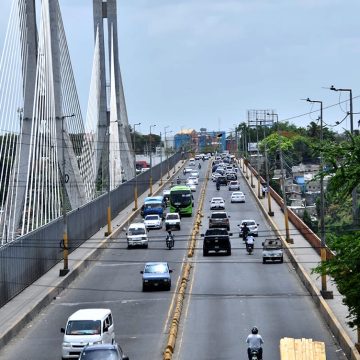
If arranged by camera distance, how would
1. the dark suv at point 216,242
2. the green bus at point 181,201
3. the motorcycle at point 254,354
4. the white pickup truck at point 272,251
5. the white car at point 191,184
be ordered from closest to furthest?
1. the motorcycle at point 254,354
2. the white pickup truck at point 272,251
3. the dark suv at point 216,242
4. the green bus at point 181,201
5. the white car at point 191,184

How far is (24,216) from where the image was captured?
49.8m

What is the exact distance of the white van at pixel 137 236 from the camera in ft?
219

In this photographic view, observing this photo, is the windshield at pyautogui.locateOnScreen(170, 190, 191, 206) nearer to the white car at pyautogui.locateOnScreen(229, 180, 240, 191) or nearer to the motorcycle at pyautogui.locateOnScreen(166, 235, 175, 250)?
the motorcycle at pyautogui.locateOnScreen(166, 235, 175, 250)

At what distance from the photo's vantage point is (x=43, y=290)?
4688 cm

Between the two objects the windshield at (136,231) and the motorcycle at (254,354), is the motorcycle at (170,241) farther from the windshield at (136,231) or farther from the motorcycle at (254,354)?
the motorcycle at (254,354)

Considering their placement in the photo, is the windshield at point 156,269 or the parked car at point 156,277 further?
the windshield at point 156,269

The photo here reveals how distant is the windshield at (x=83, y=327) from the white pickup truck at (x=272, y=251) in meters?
26.5

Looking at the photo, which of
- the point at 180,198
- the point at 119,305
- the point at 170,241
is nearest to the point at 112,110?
the point at 180,198

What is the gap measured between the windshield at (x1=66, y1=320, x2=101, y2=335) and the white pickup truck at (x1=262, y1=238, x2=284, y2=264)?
2649 centimetres

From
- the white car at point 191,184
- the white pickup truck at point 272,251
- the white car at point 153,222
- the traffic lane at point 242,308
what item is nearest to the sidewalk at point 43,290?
the white car at point 153,222

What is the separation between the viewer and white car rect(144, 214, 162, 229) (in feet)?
254

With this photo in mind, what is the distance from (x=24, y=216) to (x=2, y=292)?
7.12m

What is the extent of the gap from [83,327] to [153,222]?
45.1m

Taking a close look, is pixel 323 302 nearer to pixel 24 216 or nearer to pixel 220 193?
pixel 24 216
